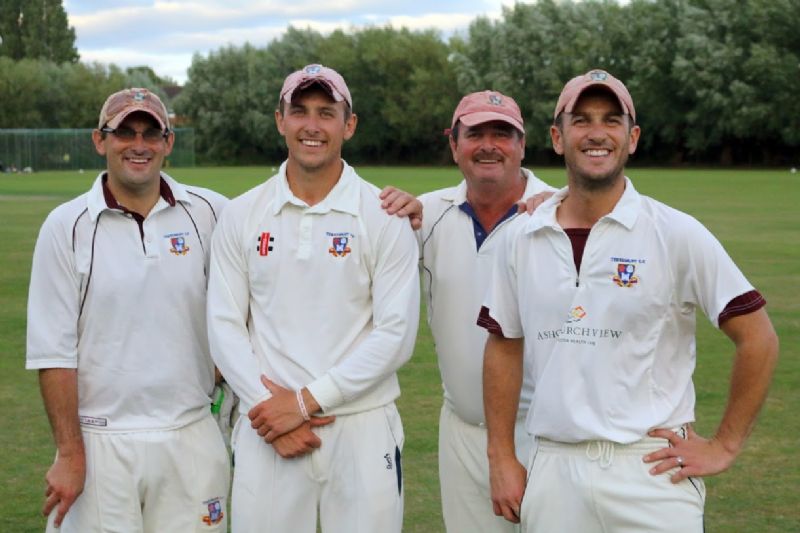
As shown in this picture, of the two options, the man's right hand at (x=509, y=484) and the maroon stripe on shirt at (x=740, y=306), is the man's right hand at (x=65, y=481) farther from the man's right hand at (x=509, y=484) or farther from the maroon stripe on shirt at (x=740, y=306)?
the maroon stripe on shirt at (x=740, y=306)

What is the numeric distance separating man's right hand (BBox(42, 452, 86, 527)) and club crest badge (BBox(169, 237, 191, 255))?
0.84 m

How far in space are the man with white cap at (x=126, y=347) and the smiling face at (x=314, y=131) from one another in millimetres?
532

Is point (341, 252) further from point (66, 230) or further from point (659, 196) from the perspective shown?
point (659, 196)

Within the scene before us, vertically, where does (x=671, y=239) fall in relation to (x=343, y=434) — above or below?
above

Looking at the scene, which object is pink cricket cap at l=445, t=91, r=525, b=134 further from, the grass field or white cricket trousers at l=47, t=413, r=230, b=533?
the grass field

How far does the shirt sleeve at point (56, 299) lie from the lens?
432 cm

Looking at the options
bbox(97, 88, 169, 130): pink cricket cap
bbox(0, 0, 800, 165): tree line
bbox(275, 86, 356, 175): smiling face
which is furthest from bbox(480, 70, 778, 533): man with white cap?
bbox(0, 0, 800, 165): tree line

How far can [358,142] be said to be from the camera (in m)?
81.1

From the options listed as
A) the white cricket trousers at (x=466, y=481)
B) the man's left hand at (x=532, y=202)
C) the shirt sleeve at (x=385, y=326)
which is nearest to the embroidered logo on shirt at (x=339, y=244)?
the shirt sleeve at (x=385, y=326)

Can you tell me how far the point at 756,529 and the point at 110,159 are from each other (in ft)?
12.8

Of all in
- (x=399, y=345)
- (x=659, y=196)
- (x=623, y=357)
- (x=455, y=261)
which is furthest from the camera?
(x=659, y=196)

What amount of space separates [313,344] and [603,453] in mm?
1162

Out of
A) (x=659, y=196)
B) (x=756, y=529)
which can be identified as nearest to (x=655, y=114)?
(x=659, y=196)

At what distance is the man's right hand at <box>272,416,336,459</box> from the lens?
4.16m
